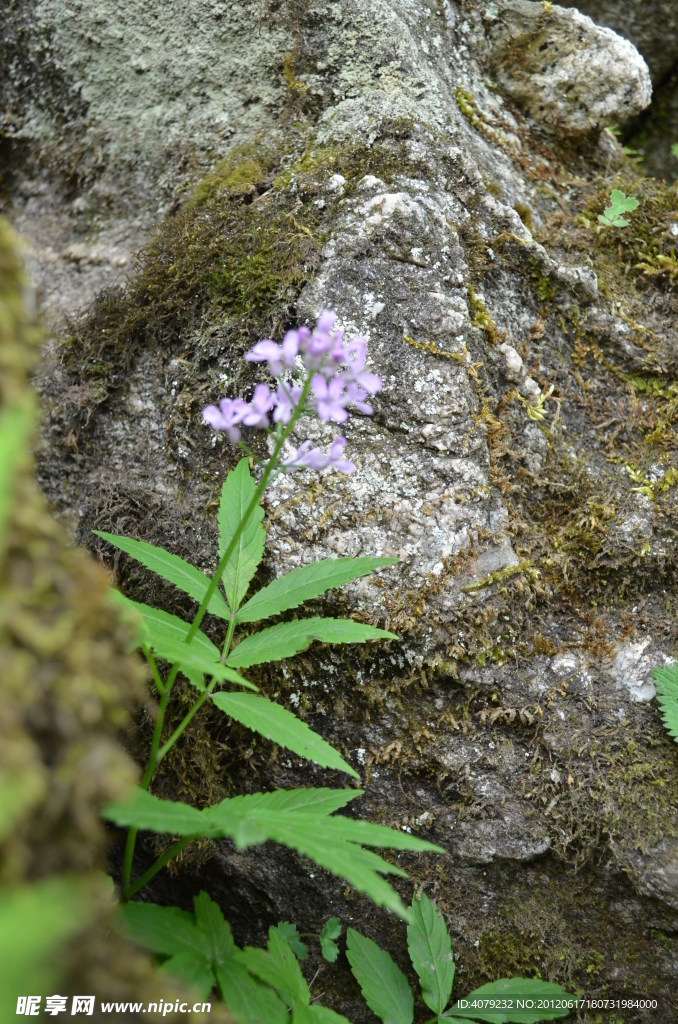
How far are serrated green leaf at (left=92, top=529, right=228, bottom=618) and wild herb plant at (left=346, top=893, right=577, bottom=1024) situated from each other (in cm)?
113

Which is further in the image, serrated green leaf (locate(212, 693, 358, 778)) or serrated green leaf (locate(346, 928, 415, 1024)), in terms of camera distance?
serrated green leaf (locate(346, 928, 415, 1024))

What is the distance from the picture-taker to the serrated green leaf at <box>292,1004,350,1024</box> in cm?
167

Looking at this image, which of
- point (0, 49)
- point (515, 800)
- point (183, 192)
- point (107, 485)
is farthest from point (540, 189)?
point (0, 49)

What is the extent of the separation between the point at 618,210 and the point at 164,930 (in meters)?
3.13

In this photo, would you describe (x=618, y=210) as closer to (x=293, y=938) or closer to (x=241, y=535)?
(x=241, y=535)

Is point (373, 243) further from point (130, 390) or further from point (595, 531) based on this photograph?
point (595, 531)

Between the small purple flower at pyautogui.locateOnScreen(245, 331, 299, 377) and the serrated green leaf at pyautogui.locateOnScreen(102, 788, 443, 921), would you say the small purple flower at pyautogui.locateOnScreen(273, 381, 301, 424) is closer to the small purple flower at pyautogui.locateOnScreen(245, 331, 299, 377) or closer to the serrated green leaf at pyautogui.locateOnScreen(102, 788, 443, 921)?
the small purple flower at pyautogui.locateOnScreen(245, 331, 299, 377)

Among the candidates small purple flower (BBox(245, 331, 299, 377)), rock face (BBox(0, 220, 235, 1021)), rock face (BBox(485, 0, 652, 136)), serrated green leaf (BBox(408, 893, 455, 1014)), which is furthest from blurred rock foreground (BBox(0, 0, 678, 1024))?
rock face (BBox(0, 220, 235, 1021))

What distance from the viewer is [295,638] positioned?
1779 mm

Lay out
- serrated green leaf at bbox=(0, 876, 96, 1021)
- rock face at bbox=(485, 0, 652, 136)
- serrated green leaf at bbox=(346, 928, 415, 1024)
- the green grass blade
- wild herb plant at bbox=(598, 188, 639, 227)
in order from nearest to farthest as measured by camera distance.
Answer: serrated green leaf at bbox=(0, 876, 96, 1021) < the green grass blade < serrated green leaf at bbox=(346, 928, 415, 1024) < wild herb plant at bbox=(598, 188, 639, 227) < rock face at bbox=(485, 0, 652, 136)

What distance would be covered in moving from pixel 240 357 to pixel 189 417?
11.5 inches

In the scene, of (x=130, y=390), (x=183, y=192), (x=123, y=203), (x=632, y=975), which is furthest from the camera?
(x=123, y=203)

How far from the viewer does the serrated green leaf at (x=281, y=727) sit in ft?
5.46

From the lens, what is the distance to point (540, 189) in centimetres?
315
